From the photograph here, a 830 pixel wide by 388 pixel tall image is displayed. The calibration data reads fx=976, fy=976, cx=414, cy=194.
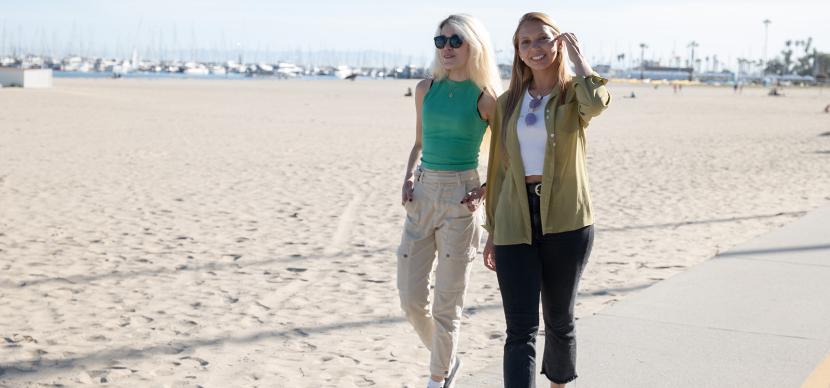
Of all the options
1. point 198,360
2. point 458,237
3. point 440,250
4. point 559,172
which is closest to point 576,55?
point 559,172

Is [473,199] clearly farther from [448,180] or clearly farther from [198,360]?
[198,360]

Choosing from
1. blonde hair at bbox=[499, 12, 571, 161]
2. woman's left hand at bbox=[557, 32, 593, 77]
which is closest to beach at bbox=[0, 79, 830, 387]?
blonde hair at bbox=[499, 12, 571, 161]

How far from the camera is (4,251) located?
8.34 meters

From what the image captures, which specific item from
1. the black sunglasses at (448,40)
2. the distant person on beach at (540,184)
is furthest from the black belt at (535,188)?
the black sunglasses at (448,40)

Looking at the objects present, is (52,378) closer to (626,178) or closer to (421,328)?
(421,328)

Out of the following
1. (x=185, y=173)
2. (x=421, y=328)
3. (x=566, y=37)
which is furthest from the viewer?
(x=185, y=173)

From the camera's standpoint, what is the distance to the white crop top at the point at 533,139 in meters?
3.52

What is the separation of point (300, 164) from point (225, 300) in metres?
9.74

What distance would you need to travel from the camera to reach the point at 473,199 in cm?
403

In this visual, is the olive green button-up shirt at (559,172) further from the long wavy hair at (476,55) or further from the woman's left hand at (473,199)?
the long wavy hair at (476,55)

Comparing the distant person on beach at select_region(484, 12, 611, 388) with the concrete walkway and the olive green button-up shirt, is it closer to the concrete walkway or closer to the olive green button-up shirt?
the olive green button-up shirt

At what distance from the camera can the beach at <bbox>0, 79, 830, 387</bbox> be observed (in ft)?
17.2

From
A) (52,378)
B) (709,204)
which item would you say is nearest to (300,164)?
(709,204)

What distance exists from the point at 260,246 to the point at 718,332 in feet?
15.1
